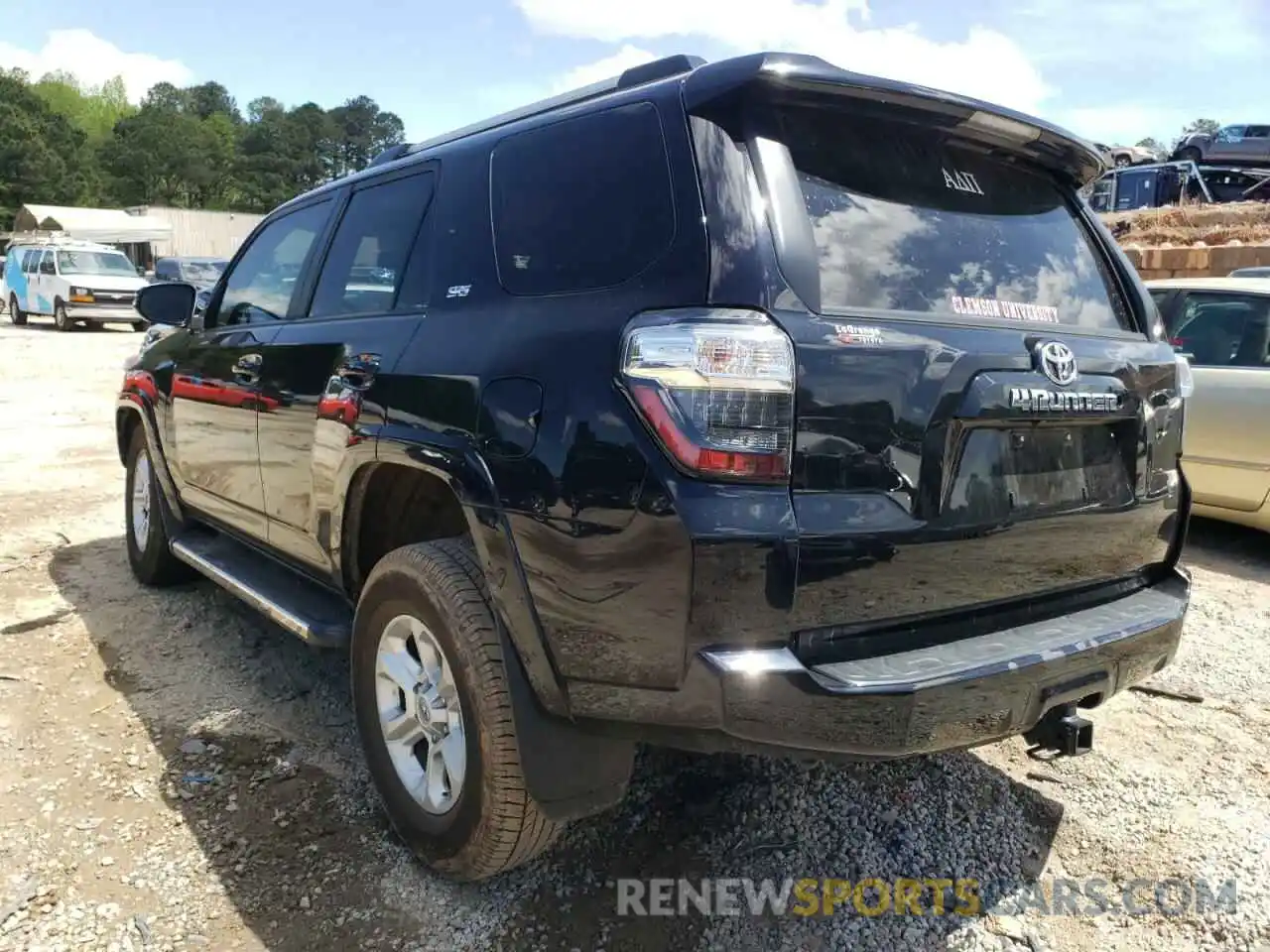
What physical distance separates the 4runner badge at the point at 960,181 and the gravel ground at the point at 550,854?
1847 millimetres

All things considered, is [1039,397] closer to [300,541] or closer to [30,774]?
[300,541]

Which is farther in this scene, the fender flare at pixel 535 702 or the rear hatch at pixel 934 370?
the fender flare at pixel 535 702

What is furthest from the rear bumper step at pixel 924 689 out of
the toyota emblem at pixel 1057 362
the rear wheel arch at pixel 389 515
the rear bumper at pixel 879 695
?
the rear wheel arch at pixel 389 515

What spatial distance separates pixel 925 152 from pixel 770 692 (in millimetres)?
1404

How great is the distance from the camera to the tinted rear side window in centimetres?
215

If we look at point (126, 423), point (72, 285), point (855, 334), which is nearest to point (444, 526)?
point (855, 334)

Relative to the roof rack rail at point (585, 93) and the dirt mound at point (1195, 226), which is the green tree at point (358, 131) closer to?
the dirt mound at point (1195, 226)

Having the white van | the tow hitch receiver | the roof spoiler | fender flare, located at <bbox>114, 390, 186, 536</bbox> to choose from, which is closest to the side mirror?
fender flare, located at <bbox>114, 390, 186, 536</bbox>

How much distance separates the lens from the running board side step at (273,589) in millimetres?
3086

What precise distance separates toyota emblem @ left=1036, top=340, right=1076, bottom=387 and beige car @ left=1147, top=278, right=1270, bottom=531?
369 cm

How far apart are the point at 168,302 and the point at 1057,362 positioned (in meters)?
3.95

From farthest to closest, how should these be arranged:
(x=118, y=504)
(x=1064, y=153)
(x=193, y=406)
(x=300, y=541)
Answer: (x=118, y=504)
(x=193, y=406)
(x=300, y=541)
(x=1064, y=153)

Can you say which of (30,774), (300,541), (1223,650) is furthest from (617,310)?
(1223,650)

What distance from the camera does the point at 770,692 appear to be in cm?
189
